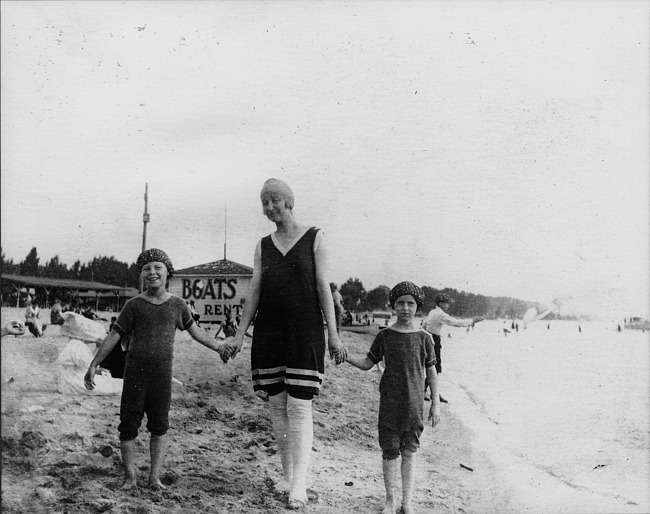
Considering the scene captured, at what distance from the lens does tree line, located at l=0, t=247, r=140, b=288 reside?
13.8 feet

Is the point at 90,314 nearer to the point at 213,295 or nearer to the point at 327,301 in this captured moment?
the point at 213,295

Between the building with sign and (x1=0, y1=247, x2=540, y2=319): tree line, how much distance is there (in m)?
0.45

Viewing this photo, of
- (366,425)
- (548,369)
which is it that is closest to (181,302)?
(366,425)

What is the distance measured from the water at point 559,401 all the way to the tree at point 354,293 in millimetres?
1117

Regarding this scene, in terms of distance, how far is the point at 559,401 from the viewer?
458cm

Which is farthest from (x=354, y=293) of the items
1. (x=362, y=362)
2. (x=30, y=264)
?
(x=30, y=264)

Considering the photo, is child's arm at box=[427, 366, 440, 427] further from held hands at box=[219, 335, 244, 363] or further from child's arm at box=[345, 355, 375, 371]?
held hands at box=[219, 335, 244, 363]

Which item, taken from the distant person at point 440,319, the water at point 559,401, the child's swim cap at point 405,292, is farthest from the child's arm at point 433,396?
the distant person at point 440,319

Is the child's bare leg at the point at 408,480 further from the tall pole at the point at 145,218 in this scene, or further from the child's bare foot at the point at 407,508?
the tall pole at the point at 145,218

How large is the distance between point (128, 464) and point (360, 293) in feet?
7.47

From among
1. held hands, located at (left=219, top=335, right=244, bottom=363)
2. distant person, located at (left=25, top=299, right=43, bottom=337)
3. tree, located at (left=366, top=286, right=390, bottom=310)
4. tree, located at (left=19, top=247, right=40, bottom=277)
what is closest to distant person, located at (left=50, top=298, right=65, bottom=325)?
distant person, located at (left=25, top=299, right=43, bottom=337)

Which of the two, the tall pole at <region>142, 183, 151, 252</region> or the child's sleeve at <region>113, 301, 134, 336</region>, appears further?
the tall pole at <region>142, 183, 151, 252</region>

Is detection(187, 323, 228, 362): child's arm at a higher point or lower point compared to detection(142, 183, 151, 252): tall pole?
lower

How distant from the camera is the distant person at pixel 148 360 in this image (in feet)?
9.62
